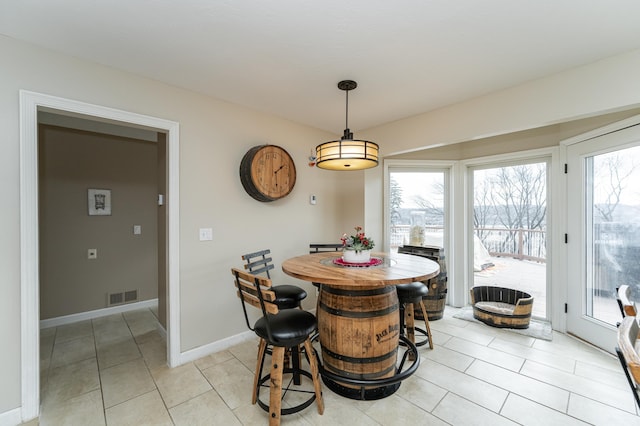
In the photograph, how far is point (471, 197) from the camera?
3.73 metres

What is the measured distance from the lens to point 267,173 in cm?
285

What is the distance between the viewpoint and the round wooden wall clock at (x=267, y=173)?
2.73 metres

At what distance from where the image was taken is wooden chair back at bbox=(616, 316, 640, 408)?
886mm

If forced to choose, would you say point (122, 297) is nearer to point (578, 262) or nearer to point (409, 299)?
point (409, 299)

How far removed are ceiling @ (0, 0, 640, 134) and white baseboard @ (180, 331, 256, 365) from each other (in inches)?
94.6

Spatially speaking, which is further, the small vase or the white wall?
the small vase

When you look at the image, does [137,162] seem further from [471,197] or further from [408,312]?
[471,197]

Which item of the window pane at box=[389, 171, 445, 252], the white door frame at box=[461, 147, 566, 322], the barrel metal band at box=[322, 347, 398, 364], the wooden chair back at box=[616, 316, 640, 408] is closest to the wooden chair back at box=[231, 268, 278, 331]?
the barrel metal band at box=[322, 347, 398, 364]

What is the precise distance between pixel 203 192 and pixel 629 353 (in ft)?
9.21

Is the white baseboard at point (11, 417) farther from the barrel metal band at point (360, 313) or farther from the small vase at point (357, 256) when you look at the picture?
the small vase at point (357, 256)

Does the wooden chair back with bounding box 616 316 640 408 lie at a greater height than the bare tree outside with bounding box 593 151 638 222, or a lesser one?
lesser

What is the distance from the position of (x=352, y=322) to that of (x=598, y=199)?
9.00 ft

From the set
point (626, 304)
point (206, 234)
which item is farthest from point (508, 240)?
point (206, 234)

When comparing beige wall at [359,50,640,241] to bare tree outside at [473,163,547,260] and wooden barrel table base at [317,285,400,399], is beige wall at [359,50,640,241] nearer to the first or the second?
bare tree outside at [473,163,547,260]
